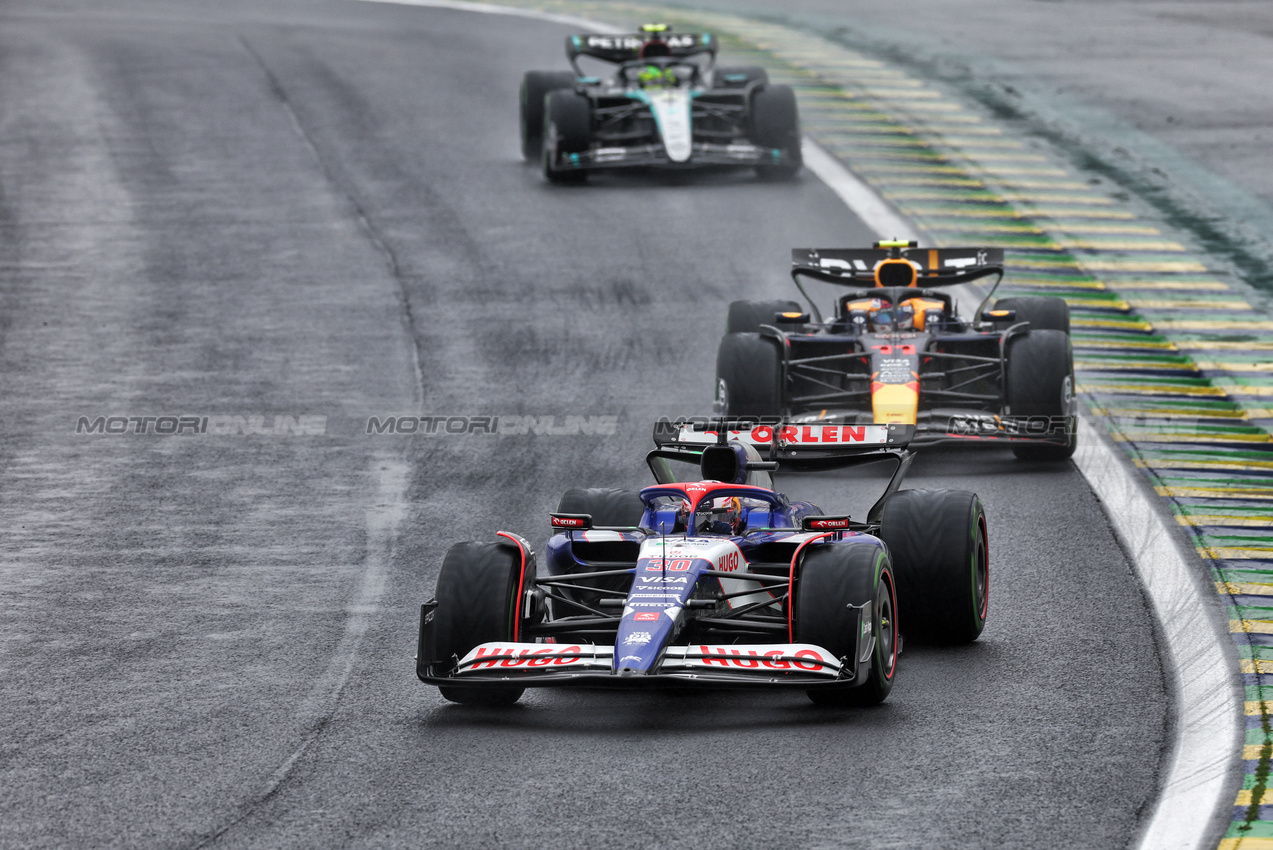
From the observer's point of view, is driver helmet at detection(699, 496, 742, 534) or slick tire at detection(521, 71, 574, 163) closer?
driver helmet at detection(699, 496, 742, 534)

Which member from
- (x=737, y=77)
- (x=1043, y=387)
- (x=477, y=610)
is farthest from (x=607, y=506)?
(x=737, y=77)

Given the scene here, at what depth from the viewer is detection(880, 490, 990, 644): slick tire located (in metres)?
10.4

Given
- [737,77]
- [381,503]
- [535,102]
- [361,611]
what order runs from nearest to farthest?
[361,611] < [381,503] < [737,77] < [535,102]

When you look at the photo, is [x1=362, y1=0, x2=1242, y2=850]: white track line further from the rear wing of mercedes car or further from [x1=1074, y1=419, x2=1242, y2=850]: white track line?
the rear wing of mercedes car

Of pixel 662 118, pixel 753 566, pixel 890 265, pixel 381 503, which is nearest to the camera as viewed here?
pixel 753 566

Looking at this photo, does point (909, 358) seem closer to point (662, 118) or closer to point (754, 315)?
point (754, 315)

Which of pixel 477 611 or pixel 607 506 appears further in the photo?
pixel 607 506

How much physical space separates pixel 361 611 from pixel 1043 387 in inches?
249

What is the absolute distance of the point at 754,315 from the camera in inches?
651

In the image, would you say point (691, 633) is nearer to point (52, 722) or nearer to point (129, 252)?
point (52, 722)

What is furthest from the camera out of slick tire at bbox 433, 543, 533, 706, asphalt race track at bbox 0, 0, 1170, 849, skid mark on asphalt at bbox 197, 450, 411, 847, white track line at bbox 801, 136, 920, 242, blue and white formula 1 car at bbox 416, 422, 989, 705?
white track line at bbox 801, 136, 920, 242

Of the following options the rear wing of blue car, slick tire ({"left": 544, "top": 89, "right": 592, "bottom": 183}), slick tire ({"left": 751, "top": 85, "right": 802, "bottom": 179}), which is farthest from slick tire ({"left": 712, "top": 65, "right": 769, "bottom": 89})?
the rear wing of blue car

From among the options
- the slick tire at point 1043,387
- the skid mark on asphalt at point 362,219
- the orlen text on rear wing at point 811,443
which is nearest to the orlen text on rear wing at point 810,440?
the orlen text on rear wing at point 811,443

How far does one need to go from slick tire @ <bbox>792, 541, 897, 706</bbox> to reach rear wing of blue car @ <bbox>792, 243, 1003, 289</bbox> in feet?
23.8
